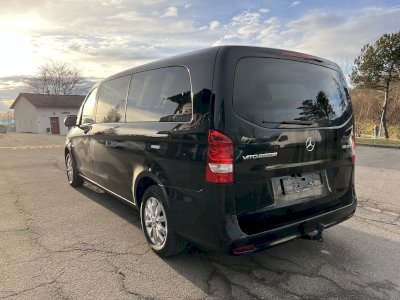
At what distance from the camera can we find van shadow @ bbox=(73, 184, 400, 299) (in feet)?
8.86

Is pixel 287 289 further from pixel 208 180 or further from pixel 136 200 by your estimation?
pixel 136 200

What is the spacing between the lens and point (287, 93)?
2873mm

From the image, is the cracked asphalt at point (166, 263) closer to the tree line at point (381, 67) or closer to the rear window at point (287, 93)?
the rear window at point (287, 93)

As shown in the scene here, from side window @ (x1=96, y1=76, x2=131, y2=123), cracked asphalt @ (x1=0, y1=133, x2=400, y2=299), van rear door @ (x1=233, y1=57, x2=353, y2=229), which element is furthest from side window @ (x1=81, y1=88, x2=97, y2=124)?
van rear door @ (x1=233, y1=57, x2=353, y2=229)

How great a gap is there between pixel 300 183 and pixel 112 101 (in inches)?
105

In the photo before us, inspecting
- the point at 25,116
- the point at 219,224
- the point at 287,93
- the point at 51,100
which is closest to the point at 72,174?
the point at 219,224

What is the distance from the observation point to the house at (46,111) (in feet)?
129

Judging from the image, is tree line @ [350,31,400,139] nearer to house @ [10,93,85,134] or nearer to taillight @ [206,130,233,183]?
taillight @ [206,130,233,183]

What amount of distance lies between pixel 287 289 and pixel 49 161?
30.1 ft

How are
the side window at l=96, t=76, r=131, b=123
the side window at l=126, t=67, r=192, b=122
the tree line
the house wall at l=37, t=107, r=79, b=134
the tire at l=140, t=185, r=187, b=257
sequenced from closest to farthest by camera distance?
the side window at l=126, t=67, r=192, b=122 → the tire at l=140, t=185, r=187, b=257 → the side window at l=96, t=76, r=131, b=123 → the tree line → the house wall at l=37, t=107, r=79, b=134

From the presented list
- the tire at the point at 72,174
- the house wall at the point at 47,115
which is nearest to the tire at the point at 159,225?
the tire at the point at 72,174

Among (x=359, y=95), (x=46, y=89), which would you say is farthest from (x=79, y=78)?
(x=359, y=95)

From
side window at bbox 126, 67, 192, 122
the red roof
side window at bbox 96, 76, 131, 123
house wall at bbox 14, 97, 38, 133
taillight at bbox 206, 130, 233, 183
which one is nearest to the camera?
taillight at bbox 206, 130, 233, 183

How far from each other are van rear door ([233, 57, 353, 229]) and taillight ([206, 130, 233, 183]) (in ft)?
0.19
